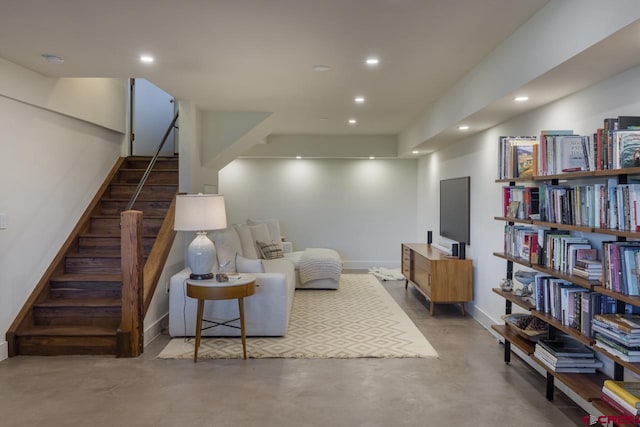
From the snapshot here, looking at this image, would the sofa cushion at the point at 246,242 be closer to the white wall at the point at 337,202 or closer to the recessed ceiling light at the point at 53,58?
the white wall at the point at 337,202

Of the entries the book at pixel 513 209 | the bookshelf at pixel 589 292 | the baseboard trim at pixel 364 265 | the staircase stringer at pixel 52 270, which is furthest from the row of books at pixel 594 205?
the baseboard trim at pixel 364 265

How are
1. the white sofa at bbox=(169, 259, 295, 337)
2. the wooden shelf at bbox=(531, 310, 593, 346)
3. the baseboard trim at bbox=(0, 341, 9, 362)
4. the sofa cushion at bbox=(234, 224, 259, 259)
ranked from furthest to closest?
the sofa cushion at bbox=(234, 224, 259, 259) < the white sofa at bbox=(169, 259, 295, 337) < the baseboard trim at bbox=(0, 341, 9, 362) < the wooden shelf at bbox=(531, 310, 593, 346)

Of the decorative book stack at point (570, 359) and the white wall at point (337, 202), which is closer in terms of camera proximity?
the decorative book stack at point (570, 359)

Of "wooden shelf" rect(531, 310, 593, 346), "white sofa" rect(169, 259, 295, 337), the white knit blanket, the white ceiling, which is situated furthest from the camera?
the white knit blanket

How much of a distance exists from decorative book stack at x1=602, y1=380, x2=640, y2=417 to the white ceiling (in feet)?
6.92

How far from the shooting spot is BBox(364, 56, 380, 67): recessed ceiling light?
3.47 metres

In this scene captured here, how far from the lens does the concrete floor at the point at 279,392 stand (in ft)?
8.93

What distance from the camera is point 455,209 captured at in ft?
19.0

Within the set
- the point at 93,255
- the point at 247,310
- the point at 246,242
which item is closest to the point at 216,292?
the point at 247,310

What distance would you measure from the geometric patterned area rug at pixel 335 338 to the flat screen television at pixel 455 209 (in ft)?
4.05

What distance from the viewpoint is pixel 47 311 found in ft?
13.4

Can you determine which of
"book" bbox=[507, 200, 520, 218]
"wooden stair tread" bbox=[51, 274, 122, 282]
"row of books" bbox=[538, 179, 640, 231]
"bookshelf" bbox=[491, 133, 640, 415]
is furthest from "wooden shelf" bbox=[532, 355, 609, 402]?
"wooden stair tread" bbox=[51, 274, 122, 282]

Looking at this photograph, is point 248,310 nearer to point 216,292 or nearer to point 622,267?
point 216,292

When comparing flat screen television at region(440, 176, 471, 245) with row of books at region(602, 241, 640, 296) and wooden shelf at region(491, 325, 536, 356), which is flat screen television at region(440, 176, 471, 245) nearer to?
wooden shelf at region(491, 325, 536, 356)
